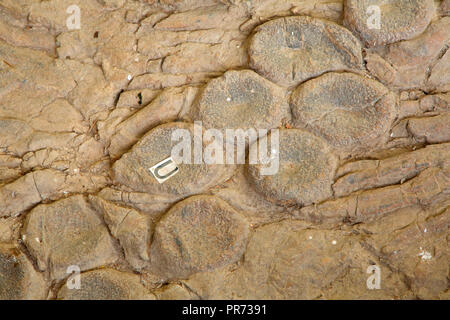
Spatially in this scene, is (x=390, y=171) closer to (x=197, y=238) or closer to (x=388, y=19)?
(x=388, y=19)

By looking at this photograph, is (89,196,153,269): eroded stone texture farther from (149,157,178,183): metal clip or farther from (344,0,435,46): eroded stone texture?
(344,0,435,46): eroded stone texture

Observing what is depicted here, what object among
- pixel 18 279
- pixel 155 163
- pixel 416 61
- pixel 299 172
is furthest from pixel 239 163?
pixel 18 279

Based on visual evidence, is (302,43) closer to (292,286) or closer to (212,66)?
(212,66)

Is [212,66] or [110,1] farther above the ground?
[110,1]

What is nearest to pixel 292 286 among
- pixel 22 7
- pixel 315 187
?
pixel 315 187

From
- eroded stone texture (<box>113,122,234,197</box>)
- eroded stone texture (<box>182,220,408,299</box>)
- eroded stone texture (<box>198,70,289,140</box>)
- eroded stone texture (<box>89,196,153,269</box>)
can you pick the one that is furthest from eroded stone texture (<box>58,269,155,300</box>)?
eroded stone texture (<box>198,70,289,140</box>)

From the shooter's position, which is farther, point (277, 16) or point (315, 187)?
point (277, 16)

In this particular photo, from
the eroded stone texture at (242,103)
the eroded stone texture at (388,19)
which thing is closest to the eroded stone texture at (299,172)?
the eroded stone texture at (242,103)
